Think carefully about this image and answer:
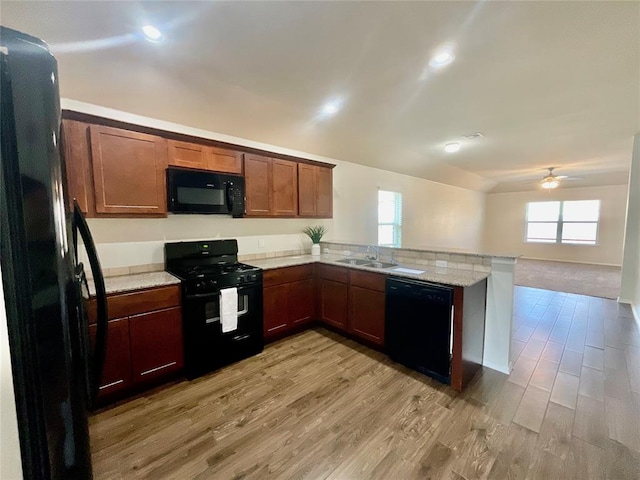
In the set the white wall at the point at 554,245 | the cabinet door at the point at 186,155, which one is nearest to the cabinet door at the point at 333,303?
the cabinet door at the point at 186,155

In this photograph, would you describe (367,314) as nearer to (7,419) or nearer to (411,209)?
(7,419)

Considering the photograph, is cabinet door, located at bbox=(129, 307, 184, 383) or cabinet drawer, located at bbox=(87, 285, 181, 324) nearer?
cabinet drawer, located at bbox=(87, 285, 181, 324)

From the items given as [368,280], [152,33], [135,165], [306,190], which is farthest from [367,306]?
[152,33]

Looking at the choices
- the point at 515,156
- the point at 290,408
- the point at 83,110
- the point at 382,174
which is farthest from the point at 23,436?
the point at 515,156

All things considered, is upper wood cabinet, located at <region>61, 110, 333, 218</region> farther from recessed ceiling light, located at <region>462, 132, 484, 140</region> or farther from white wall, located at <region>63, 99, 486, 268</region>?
recessed ceiling light, located at <region>462, 132, 484, 140</region>

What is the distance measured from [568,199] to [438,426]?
33.0 feet

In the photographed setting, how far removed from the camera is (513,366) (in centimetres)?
268

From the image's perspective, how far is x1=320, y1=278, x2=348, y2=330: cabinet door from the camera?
3.26 meters

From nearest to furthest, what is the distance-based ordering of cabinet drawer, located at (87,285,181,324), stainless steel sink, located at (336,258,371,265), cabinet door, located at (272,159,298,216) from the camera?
cabinet drawer, located at (87,285,181,324), cabinet door, located at (272,159,298,216), stainless steel sink, located at (336,258,371,265)

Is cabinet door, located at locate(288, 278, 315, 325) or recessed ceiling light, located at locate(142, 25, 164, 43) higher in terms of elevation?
recessed ceiling light, located at locate(142, 25, 164, 43)

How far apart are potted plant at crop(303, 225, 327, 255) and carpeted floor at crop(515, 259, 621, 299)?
471 centimetres

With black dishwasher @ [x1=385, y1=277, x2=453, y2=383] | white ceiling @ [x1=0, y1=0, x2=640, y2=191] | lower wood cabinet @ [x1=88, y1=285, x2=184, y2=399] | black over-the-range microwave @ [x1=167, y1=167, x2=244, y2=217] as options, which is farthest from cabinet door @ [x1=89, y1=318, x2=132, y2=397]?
black dishwasher @ [x1=385, y1=277, x2=453, y2=383]

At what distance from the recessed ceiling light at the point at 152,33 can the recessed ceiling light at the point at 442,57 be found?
6.39ft

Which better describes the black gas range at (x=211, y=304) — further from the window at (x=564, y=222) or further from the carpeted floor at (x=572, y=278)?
the window at (x=564, y=222)
